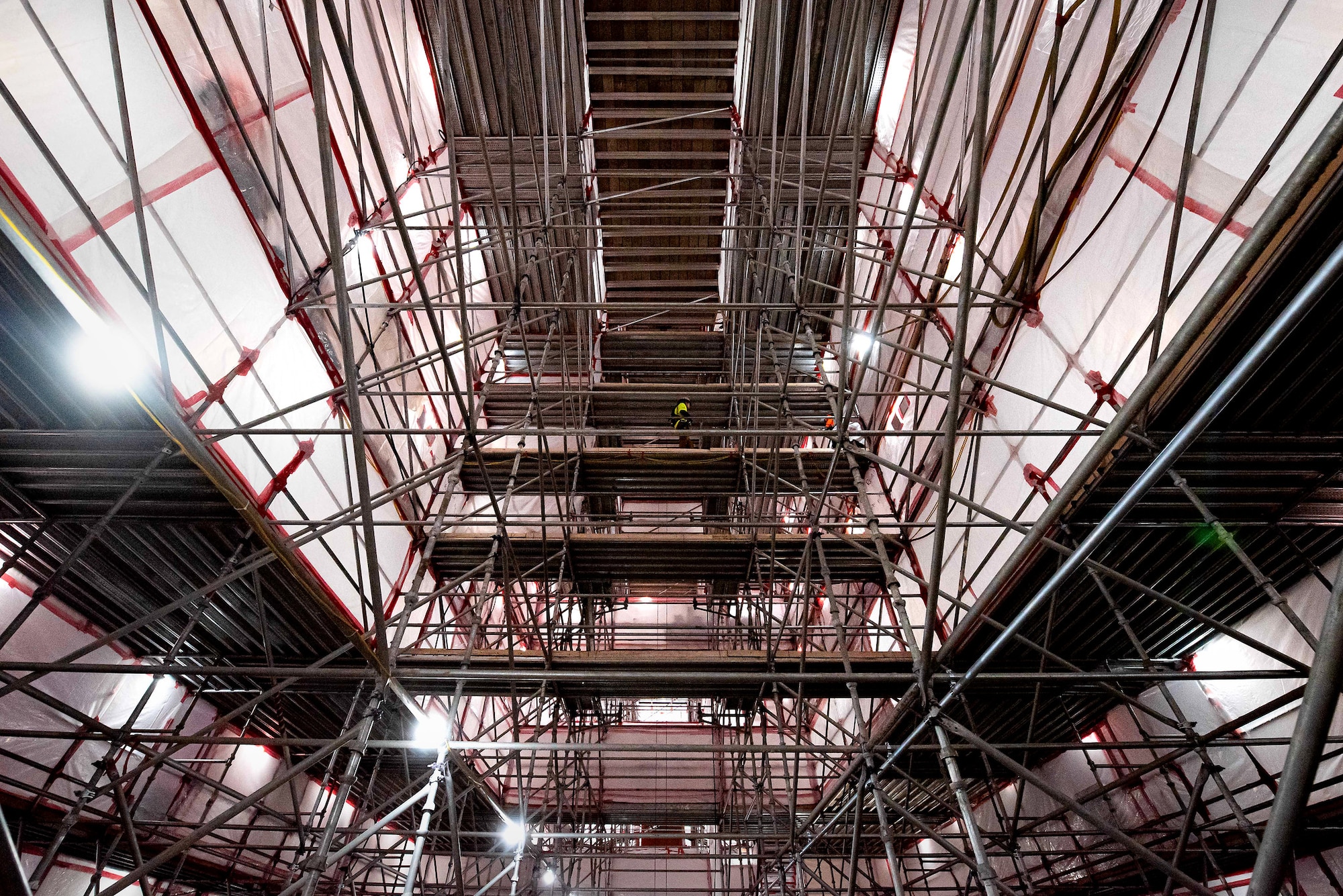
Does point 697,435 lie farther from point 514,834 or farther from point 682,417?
point 514,834

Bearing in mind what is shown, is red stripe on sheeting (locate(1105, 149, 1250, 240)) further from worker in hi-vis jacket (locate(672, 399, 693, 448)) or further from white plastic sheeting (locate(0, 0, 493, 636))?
worker in hi-vis jacket (locate(672, 399, 693, 448))

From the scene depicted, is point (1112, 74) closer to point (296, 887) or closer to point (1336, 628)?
point (1336, 628)

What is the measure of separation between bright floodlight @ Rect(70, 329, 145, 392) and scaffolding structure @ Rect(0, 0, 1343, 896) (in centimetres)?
4

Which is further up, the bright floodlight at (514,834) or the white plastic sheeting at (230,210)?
the white plastic sheeting at (230,210)

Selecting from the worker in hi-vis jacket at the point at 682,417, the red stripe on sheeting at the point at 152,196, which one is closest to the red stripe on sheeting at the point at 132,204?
the red stripe on sheeting at the point at 152,196

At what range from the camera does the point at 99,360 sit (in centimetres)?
555

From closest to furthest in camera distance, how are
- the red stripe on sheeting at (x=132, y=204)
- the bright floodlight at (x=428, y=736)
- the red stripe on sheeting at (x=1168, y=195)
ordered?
the red stripe on sheeting at (x=1168, y=195) → the bright floodlight at (x=428, y=736) → the red stripe on sheeting at (x=132, y=204)

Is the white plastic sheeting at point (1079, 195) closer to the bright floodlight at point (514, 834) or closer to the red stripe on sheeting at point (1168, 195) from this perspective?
the red stripe on sheeting at point (1168, 195)

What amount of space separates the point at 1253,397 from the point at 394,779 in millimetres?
14011

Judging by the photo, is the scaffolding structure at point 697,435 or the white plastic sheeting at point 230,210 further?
the white plastic sheeting at point 230,210

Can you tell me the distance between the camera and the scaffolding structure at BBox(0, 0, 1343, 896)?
511 cm

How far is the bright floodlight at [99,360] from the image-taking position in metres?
5.41

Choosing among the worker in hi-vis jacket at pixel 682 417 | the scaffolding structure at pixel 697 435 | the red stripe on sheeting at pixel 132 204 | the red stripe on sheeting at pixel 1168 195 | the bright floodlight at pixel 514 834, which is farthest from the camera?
the worker in hi-vis jacket at pixel 682 417

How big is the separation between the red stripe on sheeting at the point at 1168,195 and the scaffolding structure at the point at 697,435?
1.4 inches
